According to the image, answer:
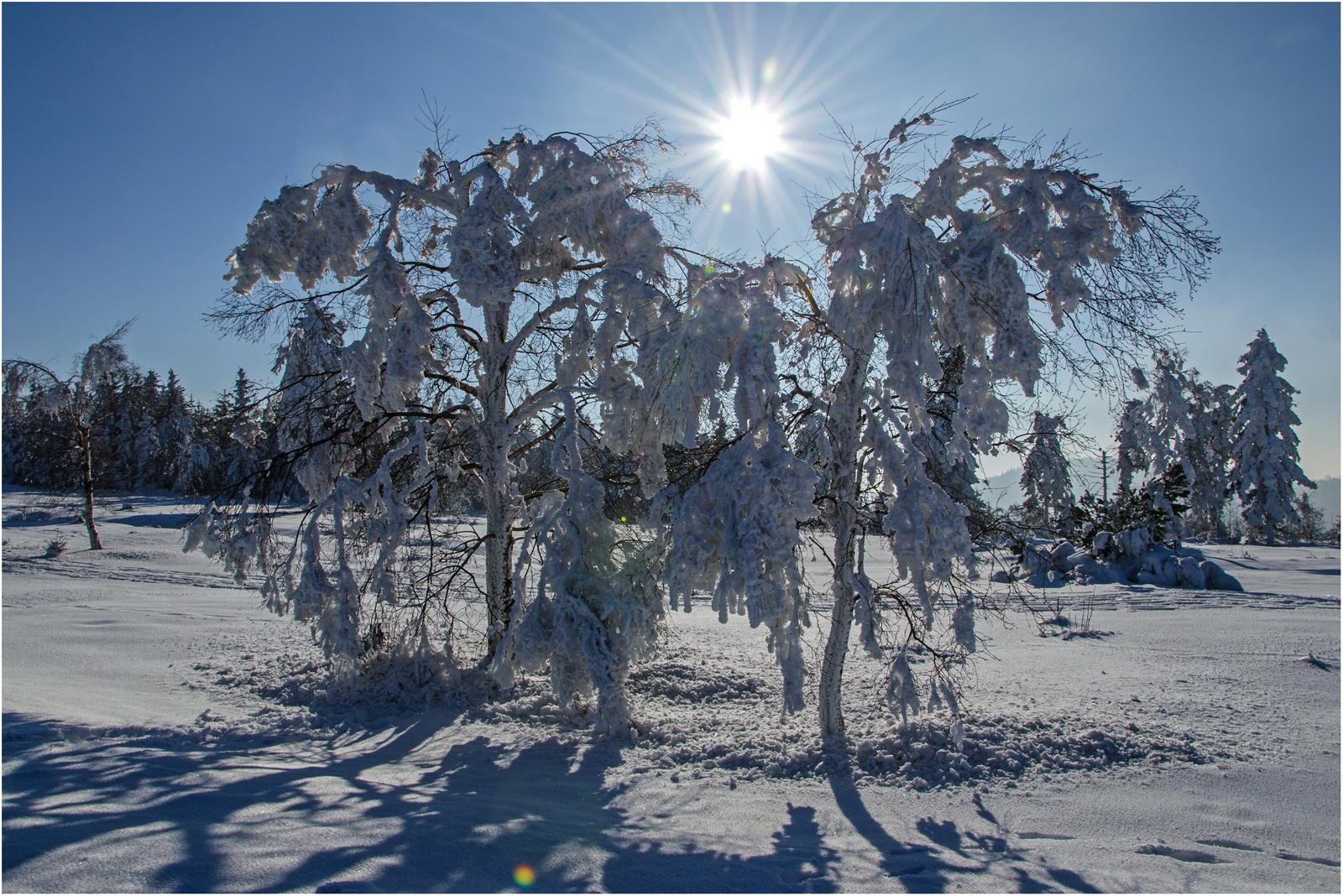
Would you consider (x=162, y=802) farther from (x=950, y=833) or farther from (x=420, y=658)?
(x=950, y=833)

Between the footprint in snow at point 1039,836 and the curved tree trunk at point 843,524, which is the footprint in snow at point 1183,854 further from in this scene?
the curved tree trunk at point 843,524

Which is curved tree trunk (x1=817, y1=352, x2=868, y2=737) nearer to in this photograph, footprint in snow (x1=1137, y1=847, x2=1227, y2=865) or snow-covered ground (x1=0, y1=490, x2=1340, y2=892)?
snow-covered ground (x1=0, y1=490, x2=1340, y2=892)

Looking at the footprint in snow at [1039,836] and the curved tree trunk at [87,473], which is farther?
the curved tree trunk at [87,473]

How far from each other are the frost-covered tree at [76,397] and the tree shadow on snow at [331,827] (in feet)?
57.4

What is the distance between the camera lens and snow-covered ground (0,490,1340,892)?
338 cm

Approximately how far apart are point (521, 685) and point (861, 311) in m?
6.13

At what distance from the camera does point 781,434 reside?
4691 mm

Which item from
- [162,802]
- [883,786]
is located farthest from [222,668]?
[883,786]

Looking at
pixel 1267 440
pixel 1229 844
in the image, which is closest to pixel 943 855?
pixel 1229 844

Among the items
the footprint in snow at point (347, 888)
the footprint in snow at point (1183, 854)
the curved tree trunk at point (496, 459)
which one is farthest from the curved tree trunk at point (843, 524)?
the footprint in snow at point (347, 888)

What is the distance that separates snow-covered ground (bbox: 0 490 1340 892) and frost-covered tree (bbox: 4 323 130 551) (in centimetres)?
1158

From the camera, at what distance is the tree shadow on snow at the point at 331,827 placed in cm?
296

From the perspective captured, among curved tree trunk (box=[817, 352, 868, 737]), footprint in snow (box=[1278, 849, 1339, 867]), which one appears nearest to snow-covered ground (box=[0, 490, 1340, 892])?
footprint in snow (box=[1278, 849, 1339, 867])

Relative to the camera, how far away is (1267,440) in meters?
29.7
